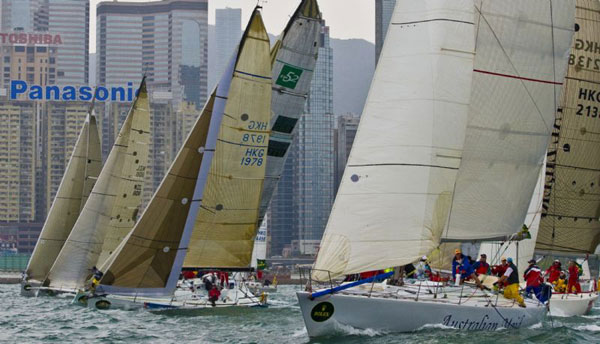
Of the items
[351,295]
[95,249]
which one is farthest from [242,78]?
[95,249]

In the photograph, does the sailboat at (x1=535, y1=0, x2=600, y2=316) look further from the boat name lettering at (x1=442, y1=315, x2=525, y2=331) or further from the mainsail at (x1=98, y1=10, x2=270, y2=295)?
the boat name lettering at (x1=442, y1=315, x2=525, y2=331)

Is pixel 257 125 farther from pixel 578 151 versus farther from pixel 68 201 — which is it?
pixel 68 201

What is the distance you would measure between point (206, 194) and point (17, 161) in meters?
166

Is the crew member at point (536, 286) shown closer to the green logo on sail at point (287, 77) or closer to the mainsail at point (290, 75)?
the mainsail at point (290, 75)

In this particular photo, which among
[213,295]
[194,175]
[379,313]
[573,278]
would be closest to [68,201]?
[213,295]

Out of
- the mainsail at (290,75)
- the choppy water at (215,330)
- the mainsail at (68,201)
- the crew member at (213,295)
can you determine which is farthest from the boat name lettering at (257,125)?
the mainsail at (68,201)

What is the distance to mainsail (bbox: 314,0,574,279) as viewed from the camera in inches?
910

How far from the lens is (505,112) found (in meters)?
25.4

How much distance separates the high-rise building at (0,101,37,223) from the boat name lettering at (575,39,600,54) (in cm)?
16300

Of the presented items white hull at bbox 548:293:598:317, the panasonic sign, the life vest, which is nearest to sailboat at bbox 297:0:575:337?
the life vest

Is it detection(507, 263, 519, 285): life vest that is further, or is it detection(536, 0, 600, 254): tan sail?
detection(536, 0, 600, 254): tan sail

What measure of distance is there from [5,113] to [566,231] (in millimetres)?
167168

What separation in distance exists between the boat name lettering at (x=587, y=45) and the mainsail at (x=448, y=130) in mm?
8544

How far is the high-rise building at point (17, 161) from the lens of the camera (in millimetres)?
187750
